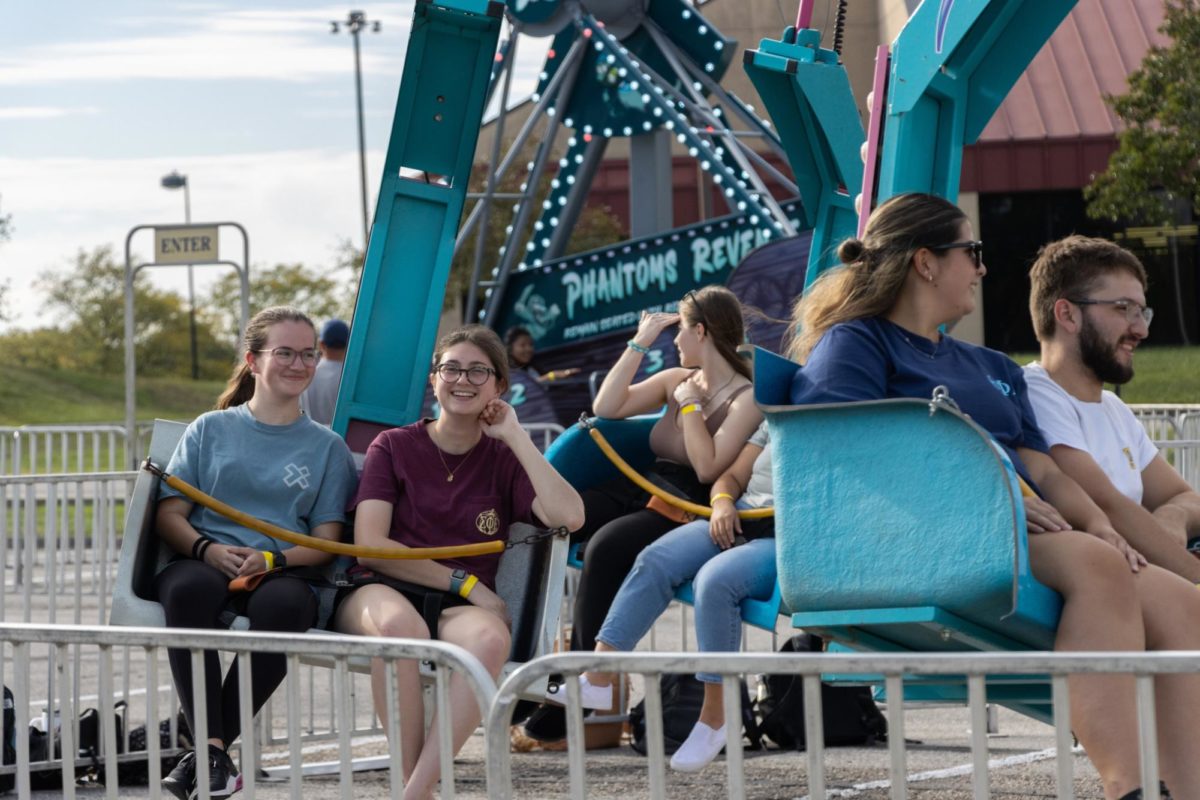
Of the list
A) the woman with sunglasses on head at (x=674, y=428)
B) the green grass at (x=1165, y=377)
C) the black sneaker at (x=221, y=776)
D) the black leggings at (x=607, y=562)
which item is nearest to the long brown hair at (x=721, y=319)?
the woman with sunglasses on head at (x=674, y=428)

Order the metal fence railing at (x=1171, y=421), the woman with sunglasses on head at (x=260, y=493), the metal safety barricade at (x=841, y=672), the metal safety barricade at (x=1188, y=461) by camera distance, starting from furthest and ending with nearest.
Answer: the metal fence railing at (x=1171, y=421), the metal safety barricade at (x=1188, y=461), the woman with sunglasses on head at (x=260, y=493), the metal safety barricade at (x=841, y=672)

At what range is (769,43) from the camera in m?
6.36

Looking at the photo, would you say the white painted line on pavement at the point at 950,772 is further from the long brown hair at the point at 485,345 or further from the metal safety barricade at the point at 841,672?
the metal safety barricade at the point at 841,672

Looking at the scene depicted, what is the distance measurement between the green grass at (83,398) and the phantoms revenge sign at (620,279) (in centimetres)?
2374

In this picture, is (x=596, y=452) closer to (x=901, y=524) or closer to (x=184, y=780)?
(x=184, y=780)

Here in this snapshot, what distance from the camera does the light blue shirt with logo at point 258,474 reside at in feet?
16.5

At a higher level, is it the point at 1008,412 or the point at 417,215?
the point at 417,215

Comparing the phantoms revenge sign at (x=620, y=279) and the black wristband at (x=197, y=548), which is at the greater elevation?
the phantoms revenge sign at (x=620, y=279)

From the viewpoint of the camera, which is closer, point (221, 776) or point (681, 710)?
point (221, 776)

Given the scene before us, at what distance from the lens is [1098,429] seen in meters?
4.41

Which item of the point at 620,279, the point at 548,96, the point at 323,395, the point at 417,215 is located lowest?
the point at 323,395

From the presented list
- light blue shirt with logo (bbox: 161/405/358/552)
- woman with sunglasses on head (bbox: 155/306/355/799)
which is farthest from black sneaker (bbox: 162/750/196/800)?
light blue shirt with logo (bbox: 161/405/358/552)

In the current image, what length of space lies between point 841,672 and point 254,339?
309 centimetres

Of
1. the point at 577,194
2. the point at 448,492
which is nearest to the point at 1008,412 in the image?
the point at 448,492
